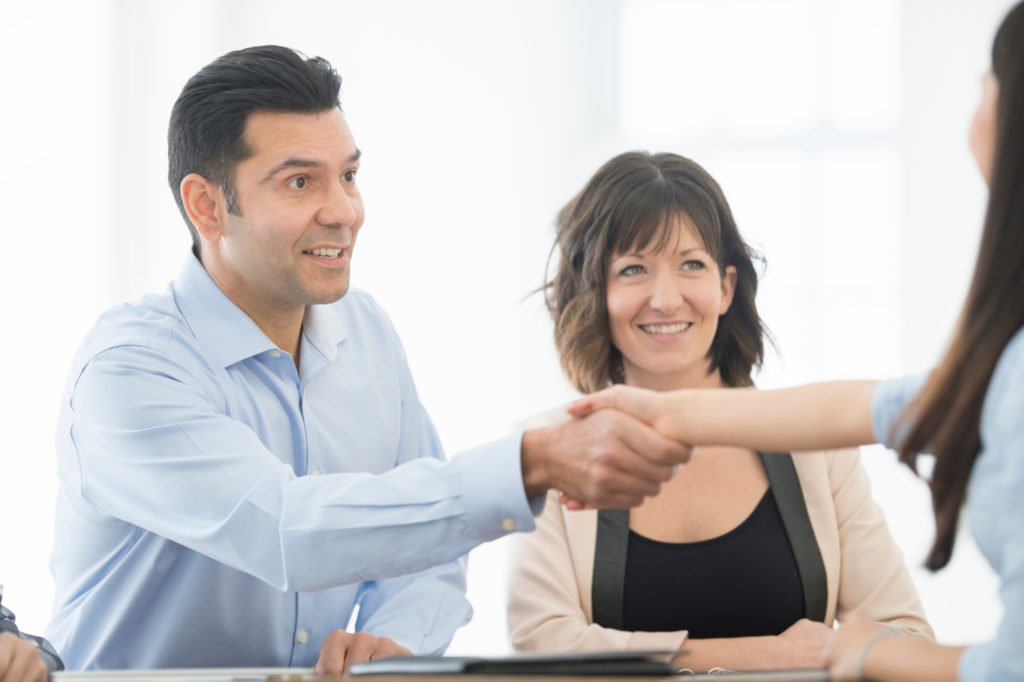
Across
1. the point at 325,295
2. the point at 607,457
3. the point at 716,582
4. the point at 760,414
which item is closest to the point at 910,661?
the point at 760,414

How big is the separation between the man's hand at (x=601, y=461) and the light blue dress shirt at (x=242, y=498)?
0.14 feet

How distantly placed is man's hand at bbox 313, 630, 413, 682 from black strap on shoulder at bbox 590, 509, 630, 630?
0.37 metres

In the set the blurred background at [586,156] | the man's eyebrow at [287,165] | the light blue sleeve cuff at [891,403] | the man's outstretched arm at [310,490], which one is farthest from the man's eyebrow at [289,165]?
the blurred background at [586,156]

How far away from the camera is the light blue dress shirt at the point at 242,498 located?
126 cm

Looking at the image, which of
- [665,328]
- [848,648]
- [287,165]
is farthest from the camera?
[665,328]

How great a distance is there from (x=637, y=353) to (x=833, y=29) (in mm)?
3066

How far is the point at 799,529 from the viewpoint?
62.5 inches

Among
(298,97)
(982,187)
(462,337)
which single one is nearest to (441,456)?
(298,97)

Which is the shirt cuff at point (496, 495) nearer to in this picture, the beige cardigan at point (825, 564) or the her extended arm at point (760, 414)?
the her extended arm at point (760, 414)

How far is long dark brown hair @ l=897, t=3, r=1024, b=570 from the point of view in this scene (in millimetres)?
886

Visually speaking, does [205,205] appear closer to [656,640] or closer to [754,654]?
[656,640]

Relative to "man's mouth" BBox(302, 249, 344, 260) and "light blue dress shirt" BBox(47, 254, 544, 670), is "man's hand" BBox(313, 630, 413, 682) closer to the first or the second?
"light blue dress shirt" BBox(47, 254, 544, 670)

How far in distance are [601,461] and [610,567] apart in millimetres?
371

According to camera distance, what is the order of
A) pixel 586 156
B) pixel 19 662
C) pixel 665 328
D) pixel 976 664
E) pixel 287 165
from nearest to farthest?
pixel 976 664 → pixel 19 662 → pixel 287 165 → pixel 665 328 → pixel 586 156
